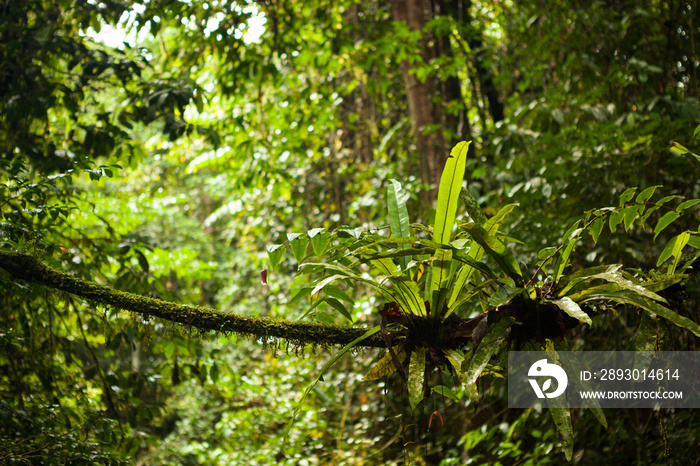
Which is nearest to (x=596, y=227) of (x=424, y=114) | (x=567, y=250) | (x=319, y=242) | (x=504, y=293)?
(x=567, y=250)

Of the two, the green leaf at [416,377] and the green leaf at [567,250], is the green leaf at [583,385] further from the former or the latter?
the green leaf at [416,377]

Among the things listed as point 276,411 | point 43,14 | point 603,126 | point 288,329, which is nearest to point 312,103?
point 43,14

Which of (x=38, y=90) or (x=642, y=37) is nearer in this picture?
(x=38, y=90)

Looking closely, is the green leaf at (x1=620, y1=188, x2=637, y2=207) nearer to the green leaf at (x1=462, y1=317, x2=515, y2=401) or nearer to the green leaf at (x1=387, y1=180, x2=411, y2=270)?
the green leaf at (x1=462, y1=317, x2=515, y2=401)

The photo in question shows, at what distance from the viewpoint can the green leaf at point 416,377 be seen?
3.73 feet

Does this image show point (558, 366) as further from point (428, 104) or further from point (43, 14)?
point (43, 14)

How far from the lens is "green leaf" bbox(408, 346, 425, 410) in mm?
1137

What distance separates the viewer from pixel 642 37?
295 cm

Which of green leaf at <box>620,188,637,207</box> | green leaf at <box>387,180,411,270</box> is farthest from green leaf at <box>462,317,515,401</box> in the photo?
green leaf at <box>620,188,637,207</box>

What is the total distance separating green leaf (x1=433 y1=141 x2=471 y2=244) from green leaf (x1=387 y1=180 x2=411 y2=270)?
12cm

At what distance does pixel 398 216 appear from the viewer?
144 cm

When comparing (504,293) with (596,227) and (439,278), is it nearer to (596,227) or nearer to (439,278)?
(439,278)

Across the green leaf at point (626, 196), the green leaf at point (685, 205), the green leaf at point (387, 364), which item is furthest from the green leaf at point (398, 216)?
the green leaf at point (685, 205)

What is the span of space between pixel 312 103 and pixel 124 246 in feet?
7.06
